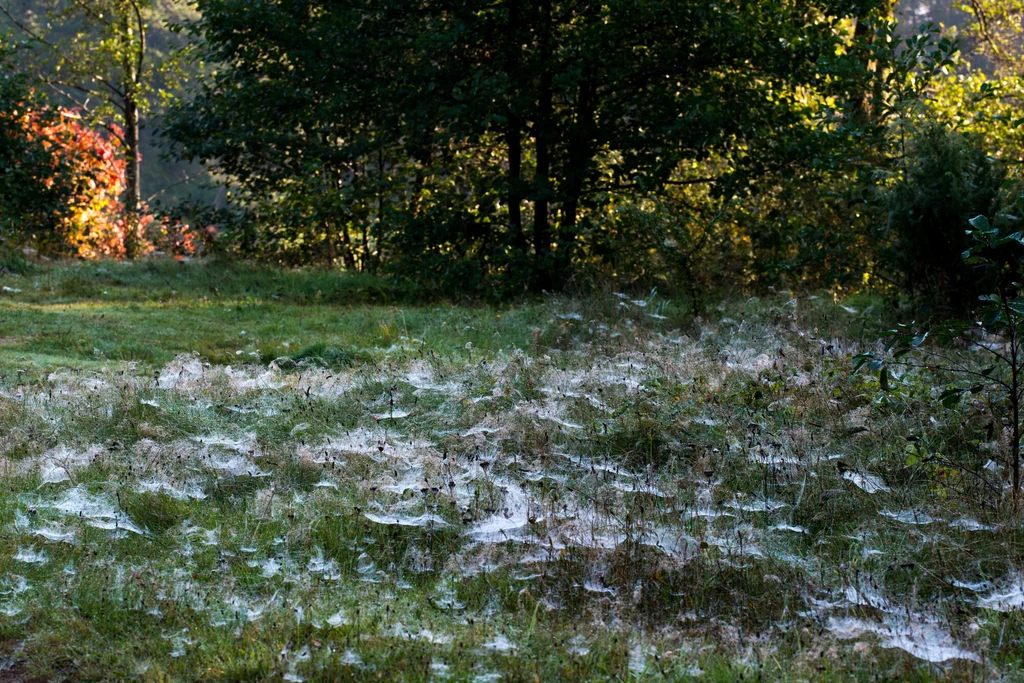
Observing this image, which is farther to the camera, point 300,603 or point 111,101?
point 111,101

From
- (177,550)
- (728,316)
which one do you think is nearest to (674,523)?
(177,550)

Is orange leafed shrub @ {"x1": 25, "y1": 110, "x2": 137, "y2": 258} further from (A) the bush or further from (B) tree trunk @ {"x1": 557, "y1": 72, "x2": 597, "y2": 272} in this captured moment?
(A) the bush

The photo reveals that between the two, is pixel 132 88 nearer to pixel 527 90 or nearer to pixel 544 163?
pixel 544 163

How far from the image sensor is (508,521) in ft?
12.5

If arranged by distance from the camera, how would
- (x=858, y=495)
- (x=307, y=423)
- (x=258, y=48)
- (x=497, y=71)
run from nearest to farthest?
(x=858, y=495)
(x=307, y=423)
(x=497, y=71)
(x=258, y=48)

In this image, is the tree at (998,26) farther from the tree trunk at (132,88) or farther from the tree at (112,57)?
the tree trunk at (132,88)

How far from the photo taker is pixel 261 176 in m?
14.6

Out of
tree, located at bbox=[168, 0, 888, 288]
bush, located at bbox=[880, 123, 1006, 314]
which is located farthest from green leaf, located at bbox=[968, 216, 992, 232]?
tree, located at bbox=[168, 0, 888, 288]

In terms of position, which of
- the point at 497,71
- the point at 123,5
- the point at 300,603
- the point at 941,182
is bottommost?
the point at 300,603

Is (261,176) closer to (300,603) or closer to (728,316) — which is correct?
(728,316)

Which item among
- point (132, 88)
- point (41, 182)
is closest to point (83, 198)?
point (41, 182)

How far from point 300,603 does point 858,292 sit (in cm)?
879

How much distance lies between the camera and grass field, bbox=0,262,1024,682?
2.98 meters

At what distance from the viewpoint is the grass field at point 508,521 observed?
2.98 metres
